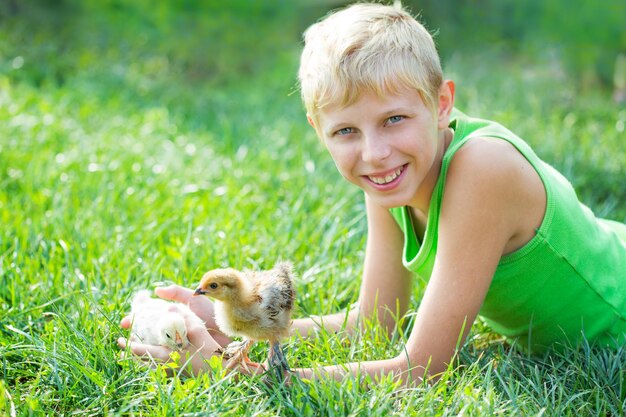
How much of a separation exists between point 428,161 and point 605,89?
4.95m

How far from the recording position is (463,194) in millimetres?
2344

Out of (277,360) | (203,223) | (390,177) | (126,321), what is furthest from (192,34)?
(277,360)

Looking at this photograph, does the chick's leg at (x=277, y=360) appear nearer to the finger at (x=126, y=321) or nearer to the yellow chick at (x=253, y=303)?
the yellow chick at (x=253, y=303)

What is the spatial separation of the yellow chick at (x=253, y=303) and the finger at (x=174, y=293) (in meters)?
0.46

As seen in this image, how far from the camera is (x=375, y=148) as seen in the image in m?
2.33

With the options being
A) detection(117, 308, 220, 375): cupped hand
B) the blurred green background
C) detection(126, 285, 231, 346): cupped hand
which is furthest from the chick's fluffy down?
the blurred green background

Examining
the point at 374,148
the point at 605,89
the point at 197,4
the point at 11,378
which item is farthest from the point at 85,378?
the point at 197,4

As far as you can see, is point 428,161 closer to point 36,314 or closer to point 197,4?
point 36,314

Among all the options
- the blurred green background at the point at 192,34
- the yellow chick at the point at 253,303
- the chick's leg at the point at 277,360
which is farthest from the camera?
the blurred green background at the point at 192,34

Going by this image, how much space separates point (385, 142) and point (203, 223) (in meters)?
1.71

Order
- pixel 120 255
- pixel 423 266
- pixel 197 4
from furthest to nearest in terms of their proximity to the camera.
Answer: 1. pixel 197 4
2. pixel 120 255
3. pixel 423 266

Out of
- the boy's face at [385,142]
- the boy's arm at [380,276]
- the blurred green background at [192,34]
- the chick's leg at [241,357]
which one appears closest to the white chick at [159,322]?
the chick's leg at [241,357]

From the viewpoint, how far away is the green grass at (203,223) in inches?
92.0

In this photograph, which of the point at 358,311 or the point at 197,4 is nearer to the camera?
the point at 358,311
